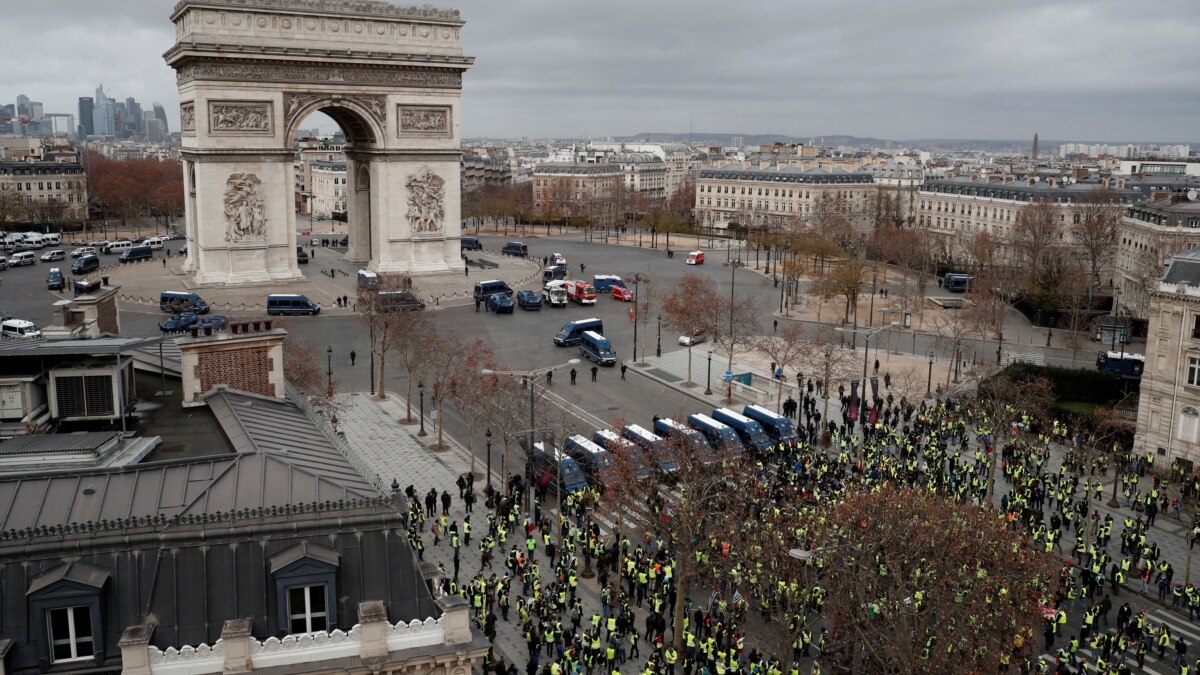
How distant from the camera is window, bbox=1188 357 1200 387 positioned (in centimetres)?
3656

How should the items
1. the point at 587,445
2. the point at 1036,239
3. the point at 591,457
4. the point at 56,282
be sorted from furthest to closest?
the point at 1036,239 < the point at 56,282 < the point at 587,445 < the point at 591,457

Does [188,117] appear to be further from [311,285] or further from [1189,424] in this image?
[1189,424]

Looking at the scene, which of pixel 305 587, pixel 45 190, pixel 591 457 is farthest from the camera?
pixel 45 190

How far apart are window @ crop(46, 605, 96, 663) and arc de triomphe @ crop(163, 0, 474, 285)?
2229 inches

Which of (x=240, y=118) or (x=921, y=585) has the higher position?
(x=240, y=118)

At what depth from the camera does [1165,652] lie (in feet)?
79.0

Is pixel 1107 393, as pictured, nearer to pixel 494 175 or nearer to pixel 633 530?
pixel 633 530

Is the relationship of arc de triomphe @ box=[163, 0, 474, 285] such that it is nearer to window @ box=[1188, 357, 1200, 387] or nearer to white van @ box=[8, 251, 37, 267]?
white van @ box=[8, 251, 37, 267]

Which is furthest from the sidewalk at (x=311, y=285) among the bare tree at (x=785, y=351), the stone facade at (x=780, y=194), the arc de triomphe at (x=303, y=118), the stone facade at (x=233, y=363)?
the stone facade at (x=780, y=194)

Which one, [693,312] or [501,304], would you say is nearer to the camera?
[693,312]

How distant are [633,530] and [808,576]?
729cm

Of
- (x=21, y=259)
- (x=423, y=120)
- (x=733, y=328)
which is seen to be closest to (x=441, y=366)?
(x=733, y=328)

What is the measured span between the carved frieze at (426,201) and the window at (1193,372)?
49367 mm

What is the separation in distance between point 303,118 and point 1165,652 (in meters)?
57.5
